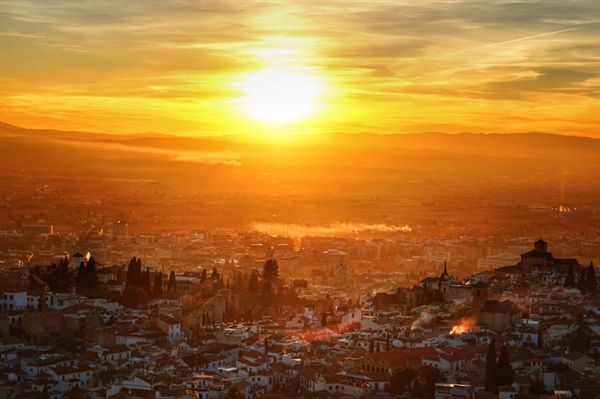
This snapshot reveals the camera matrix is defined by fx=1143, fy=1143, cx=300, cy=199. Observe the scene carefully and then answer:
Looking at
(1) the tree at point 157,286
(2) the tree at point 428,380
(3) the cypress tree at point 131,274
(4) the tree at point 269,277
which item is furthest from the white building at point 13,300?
(2) the tree at point 428,380

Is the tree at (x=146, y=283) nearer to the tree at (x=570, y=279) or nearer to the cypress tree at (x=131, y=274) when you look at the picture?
the cypress tree at (x=131, y=274)

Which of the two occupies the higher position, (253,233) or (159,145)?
(159,145)

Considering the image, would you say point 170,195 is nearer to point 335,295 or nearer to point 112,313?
point 335,295

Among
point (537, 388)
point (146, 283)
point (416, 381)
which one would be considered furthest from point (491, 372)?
point (146, 283)

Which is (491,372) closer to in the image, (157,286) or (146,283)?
(157,286)

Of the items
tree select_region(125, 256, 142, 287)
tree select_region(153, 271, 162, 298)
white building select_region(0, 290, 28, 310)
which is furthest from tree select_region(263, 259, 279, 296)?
white building select_region(0, 290, 28, 310)

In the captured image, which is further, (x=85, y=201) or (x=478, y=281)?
(x=85, y=201)

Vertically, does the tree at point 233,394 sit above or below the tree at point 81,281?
below

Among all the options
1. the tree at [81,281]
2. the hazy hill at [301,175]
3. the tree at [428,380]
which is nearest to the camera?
the tree at [428,380]

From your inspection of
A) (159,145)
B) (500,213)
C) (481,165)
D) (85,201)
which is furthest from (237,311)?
(481,165)
